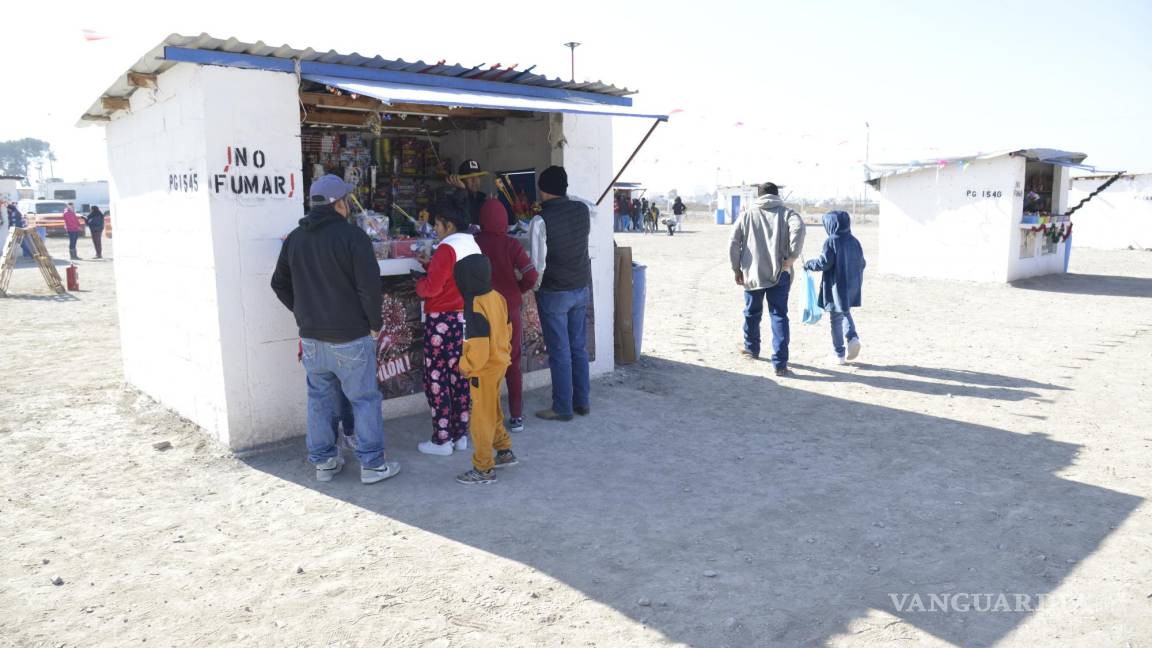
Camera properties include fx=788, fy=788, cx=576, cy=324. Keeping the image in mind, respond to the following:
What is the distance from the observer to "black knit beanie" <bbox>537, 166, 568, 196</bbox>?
6.17 m

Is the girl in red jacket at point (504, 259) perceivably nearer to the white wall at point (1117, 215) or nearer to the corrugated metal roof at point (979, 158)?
the corrugated metal roof at point (979, 158)

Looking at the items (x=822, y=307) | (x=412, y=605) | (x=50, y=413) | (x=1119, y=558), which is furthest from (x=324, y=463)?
(x=822, y=307)

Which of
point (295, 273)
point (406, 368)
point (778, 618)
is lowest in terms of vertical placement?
point (778, 618)

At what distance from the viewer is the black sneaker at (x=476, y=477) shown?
5.11 metres

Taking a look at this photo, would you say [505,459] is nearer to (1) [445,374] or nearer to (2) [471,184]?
(1) [445,374]

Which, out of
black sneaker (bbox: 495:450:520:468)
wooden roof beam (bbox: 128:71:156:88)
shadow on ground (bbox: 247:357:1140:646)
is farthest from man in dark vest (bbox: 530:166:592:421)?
wooden roof beam (bbox: 128:71:156:88)

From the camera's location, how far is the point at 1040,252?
17.0 metres

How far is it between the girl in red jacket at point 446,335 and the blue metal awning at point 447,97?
0.78 m

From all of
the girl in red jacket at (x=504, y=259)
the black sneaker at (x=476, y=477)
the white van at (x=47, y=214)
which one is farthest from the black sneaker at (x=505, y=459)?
the white van at (x=47, y=214)

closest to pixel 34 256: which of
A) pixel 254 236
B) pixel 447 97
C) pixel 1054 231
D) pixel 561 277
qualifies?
pixel 254 236

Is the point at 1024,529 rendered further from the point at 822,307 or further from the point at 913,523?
the point at 822,307

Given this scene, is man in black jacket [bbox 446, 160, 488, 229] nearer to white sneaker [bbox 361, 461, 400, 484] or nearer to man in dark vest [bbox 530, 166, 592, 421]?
man in dark vest [bbox 530, 166, 592, 421]

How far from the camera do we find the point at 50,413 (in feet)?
22.6

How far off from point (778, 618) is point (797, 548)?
0.76 metres
